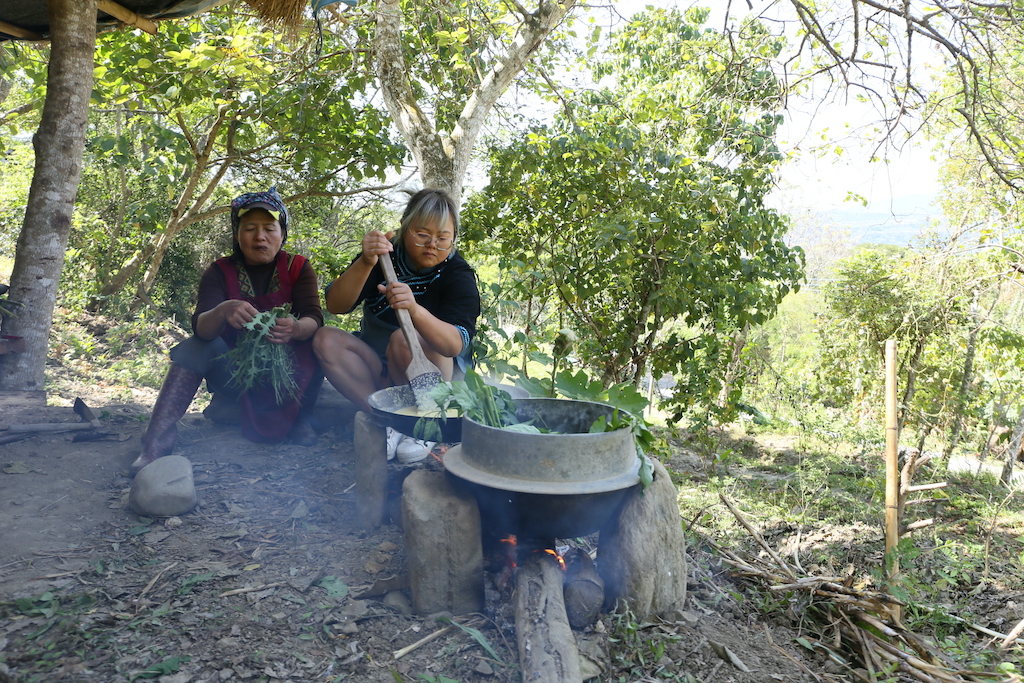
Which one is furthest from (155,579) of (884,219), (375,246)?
(884,219)

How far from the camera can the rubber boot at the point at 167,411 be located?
308 centimetres

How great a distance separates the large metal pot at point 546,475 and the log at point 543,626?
123 millimetres

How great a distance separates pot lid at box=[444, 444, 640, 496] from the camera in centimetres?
203

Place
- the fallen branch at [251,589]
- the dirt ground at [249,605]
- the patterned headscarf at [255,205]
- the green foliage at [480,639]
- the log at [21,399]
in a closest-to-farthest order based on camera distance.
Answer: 1. the dirt ground at [249,605]
2. the green foliage at [480,639]
3. the fallen branch at [251,589]
4. the patterned headscarf at [255,205]
5. the log at [21,399]

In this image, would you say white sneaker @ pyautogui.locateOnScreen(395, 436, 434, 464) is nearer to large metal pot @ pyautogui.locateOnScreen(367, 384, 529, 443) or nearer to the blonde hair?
large metal pot @ pyautogui.locateOnScreen(367, 384, 529, 443)

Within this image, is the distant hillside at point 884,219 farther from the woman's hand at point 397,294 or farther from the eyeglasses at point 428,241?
the woman's hand at point 397,294

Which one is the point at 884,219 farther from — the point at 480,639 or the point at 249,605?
the point at 249,605

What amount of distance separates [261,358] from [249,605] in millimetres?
1326

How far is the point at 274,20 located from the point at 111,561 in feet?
10.6

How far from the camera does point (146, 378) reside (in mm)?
7047

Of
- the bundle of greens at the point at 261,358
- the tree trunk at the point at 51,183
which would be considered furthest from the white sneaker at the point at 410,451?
the tree trunk at the point at 51,183

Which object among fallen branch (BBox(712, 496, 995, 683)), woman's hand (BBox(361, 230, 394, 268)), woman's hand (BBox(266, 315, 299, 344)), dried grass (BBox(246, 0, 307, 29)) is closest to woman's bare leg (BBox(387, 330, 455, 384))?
woman's hand (BBox(361, 230, 394, 268))

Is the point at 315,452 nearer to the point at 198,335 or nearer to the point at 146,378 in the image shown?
the point at 198,335

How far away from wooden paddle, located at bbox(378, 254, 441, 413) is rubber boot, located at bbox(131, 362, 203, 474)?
111cm
